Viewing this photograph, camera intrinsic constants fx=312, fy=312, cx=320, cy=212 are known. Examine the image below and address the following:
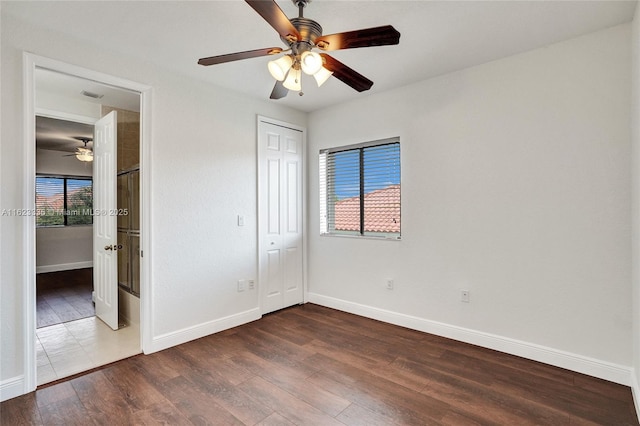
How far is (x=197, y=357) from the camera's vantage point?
2740 millimetres

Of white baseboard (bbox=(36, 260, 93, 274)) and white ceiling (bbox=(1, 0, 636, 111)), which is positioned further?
white baseboard (bbox=(36, 260, 93, 274))

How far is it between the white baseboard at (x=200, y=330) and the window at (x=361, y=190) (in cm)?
142

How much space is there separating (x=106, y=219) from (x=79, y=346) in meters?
1.27

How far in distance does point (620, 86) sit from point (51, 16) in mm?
4066

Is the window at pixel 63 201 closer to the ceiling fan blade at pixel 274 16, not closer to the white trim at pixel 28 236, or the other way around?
the white trim at pixel 28 236

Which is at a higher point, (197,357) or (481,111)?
(481,111)

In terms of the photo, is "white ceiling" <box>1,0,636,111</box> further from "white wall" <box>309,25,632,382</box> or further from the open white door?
the open white door

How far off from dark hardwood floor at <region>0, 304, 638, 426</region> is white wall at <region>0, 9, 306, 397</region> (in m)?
0.40

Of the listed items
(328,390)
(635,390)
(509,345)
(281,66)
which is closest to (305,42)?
(281,66)

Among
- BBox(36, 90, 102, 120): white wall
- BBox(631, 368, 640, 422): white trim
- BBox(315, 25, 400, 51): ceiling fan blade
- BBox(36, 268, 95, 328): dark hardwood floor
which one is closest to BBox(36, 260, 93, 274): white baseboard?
BBox(36, 268, 95, 328): dark hardwood floor

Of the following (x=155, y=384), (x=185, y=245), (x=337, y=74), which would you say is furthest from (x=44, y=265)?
(x=337, y=74)

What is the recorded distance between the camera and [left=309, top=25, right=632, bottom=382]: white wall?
232cm

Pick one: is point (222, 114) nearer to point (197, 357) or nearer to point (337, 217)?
point (337, 217)

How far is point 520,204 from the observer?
269cm
